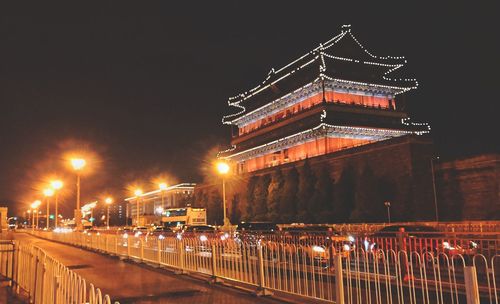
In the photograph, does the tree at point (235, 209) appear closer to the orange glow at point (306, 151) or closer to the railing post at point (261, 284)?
the orange glow at point (306, 151)

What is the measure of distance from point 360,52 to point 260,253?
47018 millimetres

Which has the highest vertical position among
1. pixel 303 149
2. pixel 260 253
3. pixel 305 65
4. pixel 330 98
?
pixel 305 65

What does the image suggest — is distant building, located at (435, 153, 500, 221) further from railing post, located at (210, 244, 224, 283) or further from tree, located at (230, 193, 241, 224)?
tree, located at (230, 193, 241, 224)

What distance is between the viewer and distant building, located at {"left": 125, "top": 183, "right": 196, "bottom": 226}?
89.2 metres

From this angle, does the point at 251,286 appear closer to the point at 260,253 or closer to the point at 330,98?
the point at 260,253

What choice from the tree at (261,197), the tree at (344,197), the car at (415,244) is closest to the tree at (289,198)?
the tree at (261,197)

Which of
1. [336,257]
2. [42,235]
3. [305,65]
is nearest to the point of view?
[336,257]

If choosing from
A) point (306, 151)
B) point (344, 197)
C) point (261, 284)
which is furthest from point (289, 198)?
point (261, 284)

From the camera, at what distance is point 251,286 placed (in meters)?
11.6

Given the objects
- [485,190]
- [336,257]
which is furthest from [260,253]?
[485,190]

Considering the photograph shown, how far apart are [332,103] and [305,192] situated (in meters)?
10.6

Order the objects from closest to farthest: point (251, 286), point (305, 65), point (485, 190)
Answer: point (251, 286) → point (485, 190) → point (305, 65)

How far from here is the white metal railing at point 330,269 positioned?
809 cm

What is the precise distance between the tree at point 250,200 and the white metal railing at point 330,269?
1207 inches
